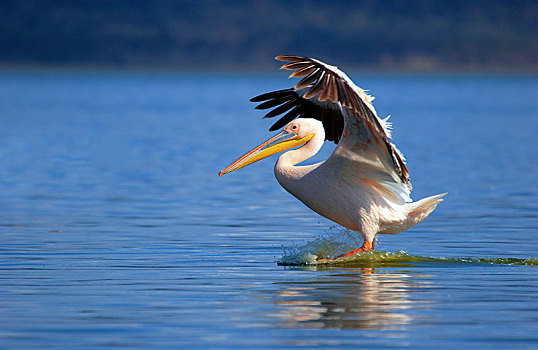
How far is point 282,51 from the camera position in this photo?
17962cm

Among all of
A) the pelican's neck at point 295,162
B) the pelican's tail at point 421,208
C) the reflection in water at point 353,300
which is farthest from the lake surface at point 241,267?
the pelican's neck at point 295,162

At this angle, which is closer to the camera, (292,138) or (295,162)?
(295,162)

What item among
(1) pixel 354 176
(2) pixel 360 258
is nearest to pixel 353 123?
(1) pixel 354 176

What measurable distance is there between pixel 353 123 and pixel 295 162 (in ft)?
3.22

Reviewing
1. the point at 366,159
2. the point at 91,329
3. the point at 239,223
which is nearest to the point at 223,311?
the point at 91,329

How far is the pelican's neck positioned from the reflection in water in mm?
983

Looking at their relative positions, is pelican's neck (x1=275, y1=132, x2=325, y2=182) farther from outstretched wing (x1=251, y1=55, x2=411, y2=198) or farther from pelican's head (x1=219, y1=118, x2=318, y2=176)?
outstretched wing (x1=251, y1=55, x2=411, y2=198)

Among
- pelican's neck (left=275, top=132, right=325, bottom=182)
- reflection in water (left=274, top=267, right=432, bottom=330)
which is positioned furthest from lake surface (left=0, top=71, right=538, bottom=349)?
pelican's neck (left=275, top=132, right=325, bottom=182)

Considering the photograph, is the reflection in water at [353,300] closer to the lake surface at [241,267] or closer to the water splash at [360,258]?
the lake surface at [241,267]

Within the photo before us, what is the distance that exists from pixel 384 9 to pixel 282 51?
1042 inches

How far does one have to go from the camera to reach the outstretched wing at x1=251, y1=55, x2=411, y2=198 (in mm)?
9133

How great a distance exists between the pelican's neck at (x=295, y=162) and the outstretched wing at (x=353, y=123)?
13.6 inches

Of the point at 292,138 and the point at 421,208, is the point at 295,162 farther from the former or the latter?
the point at 421,208

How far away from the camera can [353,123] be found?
31.3 ft
